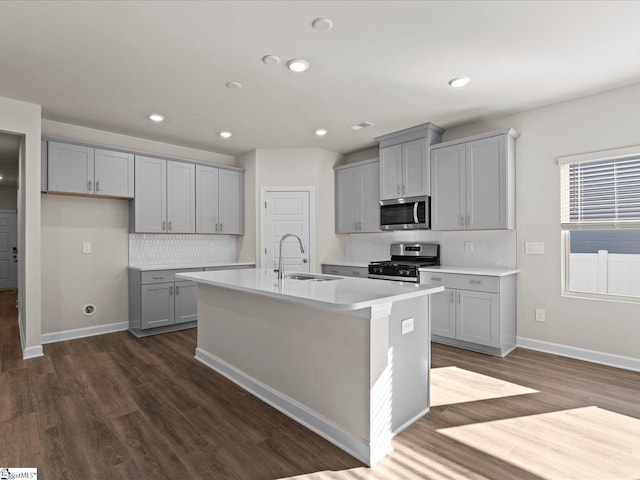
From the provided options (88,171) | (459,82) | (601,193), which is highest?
(459,82)

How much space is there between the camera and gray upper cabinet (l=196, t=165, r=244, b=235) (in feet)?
17.3

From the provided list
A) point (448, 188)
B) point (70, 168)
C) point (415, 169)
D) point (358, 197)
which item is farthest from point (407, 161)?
point (70, 168)

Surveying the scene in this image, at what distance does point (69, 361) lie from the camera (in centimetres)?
354

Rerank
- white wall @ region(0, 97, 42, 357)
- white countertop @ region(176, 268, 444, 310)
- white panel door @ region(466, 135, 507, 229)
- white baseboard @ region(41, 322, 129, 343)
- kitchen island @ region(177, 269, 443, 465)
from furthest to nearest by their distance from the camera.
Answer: white baseboard @ region(41, 322, 129, 343), white panel door @ region(466, 135, 507, 229), white wall @ region(0, 97, 42, 357), kitchen island @ region(177, 269, 443, 465), white countertop @ region(176, 268, 444, 310)

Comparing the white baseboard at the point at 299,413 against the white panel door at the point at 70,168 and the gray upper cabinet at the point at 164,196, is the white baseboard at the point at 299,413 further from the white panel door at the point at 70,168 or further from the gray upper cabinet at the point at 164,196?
the white panel door at the point at 70,168

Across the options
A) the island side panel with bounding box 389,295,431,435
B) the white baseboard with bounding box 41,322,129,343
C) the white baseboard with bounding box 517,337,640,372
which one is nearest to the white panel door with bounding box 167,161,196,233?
the white baseboard with bounding box 41,322,129,343

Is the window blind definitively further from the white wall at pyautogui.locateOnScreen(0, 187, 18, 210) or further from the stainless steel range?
the white wall at pyautogui.locateOnScreen(0, 187, 18, 210)

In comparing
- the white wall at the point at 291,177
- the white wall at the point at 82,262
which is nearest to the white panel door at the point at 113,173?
the white wall at the point at 82,262

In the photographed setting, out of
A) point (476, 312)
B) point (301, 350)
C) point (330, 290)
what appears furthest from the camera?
point (476, 312)

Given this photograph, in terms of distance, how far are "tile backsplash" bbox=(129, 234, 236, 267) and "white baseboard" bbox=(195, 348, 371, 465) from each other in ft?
7.73

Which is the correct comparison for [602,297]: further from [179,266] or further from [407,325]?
[179,266]

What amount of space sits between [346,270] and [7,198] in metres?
8.78

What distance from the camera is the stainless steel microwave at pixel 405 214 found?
174 inches

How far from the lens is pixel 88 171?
14.0 ft
